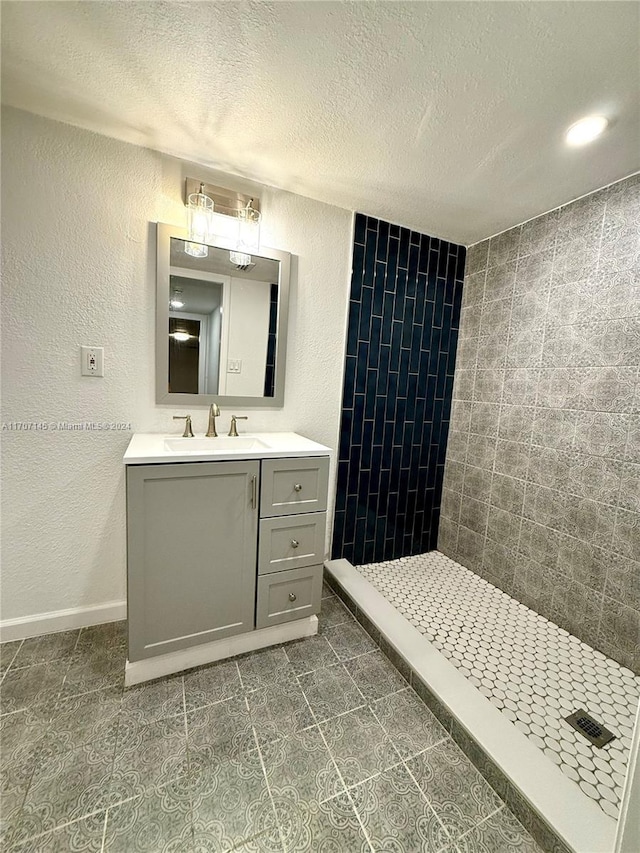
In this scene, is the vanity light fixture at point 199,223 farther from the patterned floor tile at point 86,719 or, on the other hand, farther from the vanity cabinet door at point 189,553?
the patterned floor tile at point 86,719

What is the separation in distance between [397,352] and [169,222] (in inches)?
56.8

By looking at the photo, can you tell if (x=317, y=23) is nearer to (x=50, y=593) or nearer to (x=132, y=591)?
(x=132, y=591)

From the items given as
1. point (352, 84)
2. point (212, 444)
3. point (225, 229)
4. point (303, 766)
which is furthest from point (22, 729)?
point (352, 84)

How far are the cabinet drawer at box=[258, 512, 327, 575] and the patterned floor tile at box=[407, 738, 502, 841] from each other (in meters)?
0.78

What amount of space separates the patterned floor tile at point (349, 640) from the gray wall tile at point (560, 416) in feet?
3.18

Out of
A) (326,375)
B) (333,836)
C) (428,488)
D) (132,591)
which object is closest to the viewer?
(333,836)

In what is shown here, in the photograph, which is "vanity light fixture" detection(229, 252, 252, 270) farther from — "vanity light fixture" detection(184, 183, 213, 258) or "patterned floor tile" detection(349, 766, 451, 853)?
"patterned floor tile" detection(349, 766, 451, 853)

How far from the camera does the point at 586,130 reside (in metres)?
1.31

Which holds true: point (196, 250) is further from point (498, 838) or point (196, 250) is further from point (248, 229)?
point (498, 838)

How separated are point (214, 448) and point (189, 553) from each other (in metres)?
0.49

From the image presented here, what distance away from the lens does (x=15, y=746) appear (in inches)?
44.3

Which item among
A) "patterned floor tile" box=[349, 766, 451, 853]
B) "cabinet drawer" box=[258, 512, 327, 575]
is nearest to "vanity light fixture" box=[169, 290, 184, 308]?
"cabinet drawer" box=[258, 512, 327, 575]

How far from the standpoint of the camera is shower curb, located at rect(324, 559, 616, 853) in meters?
0.94

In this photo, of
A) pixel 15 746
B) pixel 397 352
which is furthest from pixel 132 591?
pixel 397 352
